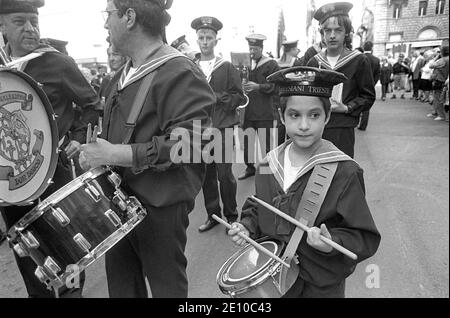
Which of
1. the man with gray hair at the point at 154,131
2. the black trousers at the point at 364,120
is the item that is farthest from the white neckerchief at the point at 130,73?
the black trousers at the point at 364,120

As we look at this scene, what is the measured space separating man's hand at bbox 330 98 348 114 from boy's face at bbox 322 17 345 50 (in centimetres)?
49

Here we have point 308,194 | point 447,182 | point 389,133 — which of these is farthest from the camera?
point 389,133

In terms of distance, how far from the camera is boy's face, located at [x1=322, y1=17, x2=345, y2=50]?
282 cm

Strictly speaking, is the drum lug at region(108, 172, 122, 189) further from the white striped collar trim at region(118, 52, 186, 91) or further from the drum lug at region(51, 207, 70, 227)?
the white striped collar trim at region(118, 52, 186, 91)

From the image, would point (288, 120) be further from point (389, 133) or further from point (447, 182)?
point (389, 133)

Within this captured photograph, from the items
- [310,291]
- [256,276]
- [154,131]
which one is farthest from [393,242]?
[154,131]

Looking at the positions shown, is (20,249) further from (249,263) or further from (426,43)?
(426,43)

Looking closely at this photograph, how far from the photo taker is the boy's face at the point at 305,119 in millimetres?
1611

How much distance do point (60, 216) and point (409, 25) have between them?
23.7 m

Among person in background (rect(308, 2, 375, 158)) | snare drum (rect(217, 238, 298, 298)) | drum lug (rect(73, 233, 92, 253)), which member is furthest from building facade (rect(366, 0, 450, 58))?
drum lug (rect(73, 233, 92, 253))

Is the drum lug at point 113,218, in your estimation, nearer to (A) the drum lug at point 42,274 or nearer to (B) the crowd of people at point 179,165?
(B) the crowd of people at point 179,165

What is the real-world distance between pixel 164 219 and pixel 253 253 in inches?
→ 18.9
